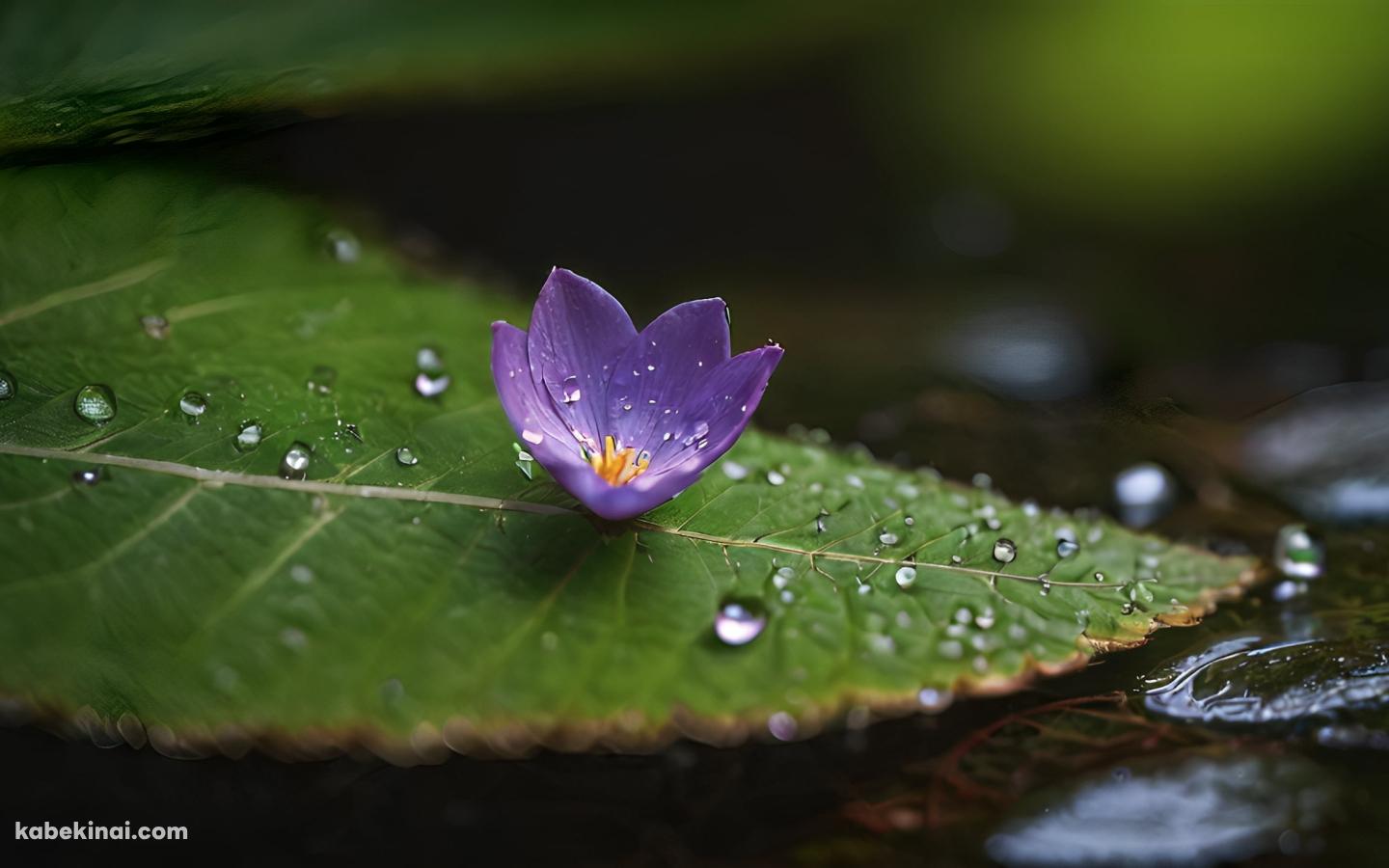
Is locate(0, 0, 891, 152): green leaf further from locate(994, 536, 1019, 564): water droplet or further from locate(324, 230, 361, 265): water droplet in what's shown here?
locate(994, 536, 1019, 564): water droplet

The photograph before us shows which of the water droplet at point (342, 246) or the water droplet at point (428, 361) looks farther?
the water droplet at point (342, 246)

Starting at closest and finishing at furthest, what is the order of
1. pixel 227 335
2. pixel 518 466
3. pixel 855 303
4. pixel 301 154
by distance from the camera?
pixel 518 466, pixel 227 335, pixel 301 154, pixel 855 303

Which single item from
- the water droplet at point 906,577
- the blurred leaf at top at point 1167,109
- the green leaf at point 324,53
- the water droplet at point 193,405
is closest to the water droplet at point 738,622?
the water droplet at point 906,577

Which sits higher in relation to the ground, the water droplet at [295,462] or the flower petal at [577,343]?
the flower petal at [577,343]

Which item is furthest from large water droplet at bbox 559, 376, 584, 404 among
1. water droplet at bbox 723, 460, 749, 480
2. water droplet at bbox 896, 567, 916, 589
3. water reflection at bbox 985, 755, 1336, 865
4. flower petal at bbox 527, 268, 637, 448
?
water reflection at bbox 985, 755, 1336, 865

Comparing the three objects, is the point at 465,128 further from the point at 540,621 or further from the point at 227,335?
the point at 540,621

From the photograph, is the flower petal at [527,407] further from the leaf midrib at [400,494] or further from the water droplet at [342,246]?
the water droplet at [342,246]

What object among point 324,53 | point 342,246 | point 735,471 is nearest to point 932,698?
point 735,471

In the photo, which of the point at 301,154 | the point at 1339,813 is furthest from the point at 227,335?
the point at 1339,813
